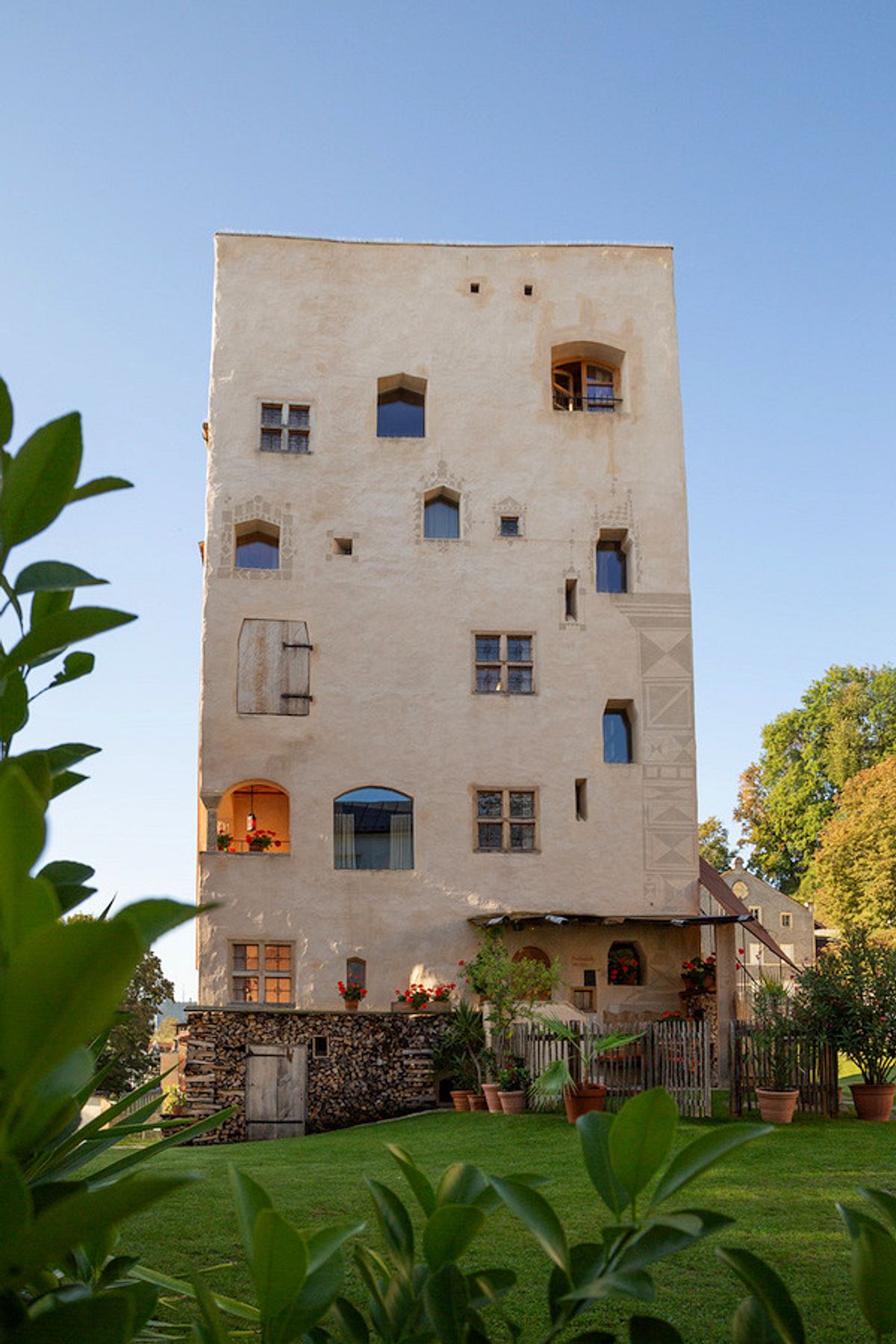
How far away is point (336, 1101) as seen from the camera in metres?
17.7

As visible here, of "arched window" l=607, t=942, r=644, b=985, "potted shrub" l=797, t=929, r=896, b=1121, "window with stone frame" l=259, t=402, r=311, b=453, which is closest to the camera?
"potted shrub" l=797, t=929, r=896, b=1121

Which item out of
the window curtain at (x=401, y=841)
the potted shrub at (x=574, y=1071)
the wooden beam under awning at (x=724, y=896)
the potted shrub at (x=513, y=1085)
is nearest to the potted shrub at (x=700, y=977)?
the wooden beam under awning at (x=724, y=896)

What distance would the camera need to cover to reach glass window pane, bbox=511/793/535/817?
68.0 ft

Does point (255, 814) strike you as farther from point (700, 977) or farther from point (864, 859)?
point (864, 859)

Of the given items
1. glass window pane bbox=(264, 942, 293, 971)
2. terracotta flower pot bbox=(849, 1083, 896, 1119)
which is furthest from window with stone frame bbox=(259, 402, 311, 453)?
terracotta flower pot bbox=(849, 1083, 896, 1119)

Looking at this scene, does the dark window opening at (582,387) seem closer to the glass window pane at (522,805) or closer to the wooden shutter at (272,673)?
the wooden shutter at (272,673)

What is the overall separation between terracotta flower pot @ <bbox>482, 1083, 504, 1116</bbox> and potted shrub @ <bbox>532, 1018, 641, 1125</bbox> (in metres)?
0.65

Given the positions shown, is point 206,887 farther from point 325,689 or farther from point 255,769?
point 325,689

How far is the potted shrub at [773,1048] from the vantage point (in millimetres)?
13344

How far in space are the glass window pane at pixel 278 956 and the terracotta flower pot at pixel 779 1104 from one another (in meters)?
8.83

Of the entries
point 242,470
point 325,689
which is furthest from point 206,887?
point 242,470

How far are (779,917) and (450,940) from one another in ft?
92.0

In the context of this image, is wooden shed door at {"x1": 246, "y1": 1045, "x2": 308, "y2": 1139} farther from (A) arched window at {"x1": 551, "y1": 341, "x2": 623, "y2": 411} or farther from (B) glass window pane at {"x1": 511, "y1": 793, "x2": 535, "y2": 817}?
(A) arched window at {"x1": 551, "y1": 341, "x2": 623, "y2": 411}

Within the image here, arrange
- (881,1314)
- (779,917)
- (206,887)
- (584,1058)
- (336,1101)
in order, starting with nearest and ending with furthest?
(881,1314) → (584,1058) → (336,1101) → (206,887) → (779,917)
